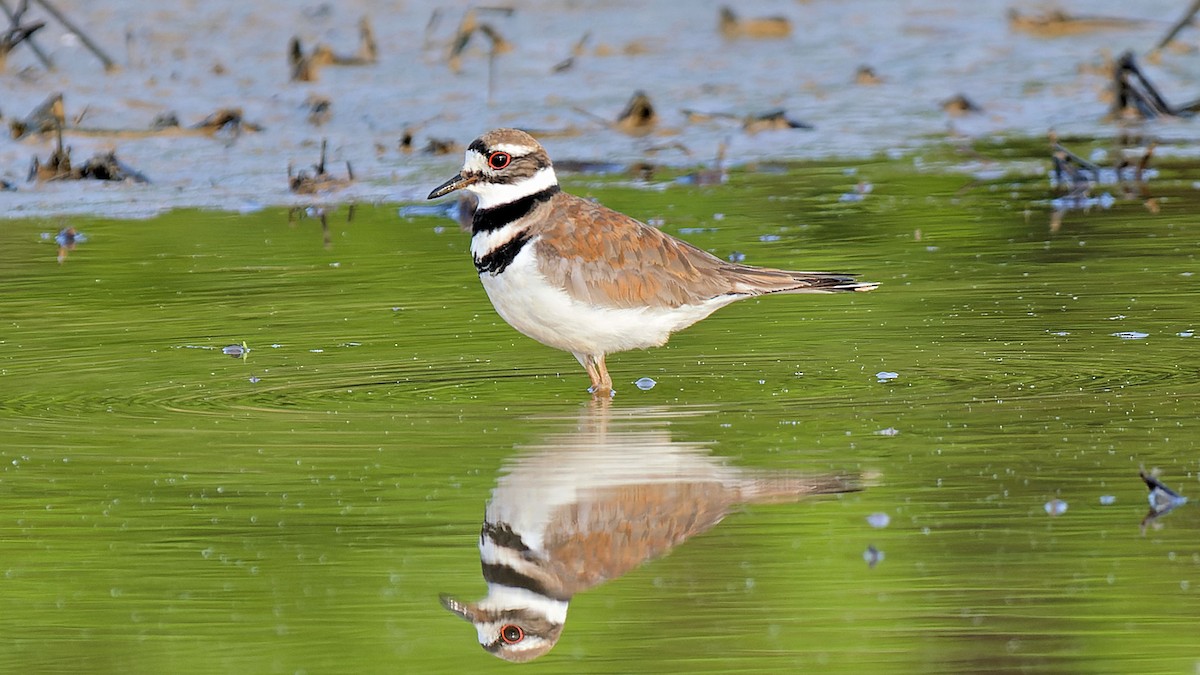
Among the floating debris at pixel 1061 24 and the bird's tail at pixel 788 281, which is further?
the floating debris at pixel 1061 24

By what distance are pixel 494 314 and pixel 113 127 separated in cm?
618

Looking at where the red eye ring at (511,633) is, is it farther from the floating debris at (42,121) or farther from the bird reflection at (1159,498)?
the floating debris at (42,121)

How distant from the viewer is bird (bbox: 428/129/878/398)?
7410 millimetres

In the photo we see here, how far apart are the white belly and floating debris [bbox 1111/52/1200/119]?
23.9 feet

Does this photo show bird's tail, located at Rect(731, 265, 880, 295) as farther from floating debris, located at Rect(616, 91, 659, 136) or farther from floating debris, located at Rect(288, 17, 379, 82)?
floating debris, located at Rect(288, 17, 379, 82)

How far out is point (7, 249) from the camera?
10984 millimetres

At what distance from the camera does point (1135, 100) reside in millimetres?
14242

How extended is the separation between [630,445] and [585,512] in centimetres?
89

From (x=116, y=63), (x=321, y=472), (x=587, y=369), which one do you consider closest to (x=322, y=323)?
(x=587, y=369)

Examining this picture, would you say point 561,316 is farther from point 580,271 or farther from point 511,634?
point 511,634

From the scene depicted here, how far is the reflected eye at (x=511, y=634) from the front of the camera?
179 inches

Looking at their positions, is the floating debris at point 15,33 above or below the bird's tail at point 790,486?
below

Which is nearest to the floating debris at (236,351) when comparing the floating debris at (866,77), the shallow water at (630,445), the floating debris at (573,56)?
the shallow water at (630,445)

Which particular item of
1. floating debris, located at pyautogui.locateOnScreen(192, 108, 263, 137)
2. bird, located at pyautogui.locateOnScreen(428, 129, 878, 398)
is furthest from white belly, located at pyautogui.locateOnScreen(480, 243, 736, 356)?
floating debris, located at pyautogui.locateOnScreen(192, 108, 263, 137)
